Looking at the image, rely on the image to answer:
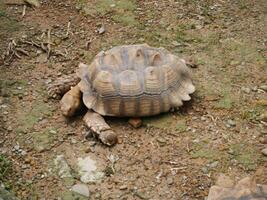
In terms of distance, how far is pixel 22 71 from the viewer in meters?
4.62

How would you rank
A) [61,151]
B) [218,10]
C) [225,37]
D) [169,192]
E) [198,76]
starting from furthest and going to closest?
1. [218,10]
2. [225,37]
3. [198,76]
4. [61,151]
5. [169,192]

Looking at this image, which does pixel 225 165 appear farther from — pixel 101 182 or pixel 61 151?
pixel 61 151

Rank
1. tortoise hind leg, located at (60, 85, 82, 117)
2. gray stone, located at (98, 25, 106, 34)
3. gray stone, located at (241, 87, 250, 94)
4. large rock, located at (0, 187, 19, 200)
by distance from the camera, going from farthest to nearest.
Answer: gray stone, located at (98, 25, 106, 34)
gray stone, located at (241, 87, 250, 94)
tortoise hind leg, located at (60, 85, 82, 117)
large rock, located at (0, 187, 19, 200)

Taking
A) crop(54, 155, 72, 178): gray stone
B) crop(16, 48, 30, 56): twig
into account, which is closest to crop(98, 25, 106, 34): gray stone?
crop(16, 48, 30, 56): twig

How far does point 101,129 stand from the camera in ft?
12.5

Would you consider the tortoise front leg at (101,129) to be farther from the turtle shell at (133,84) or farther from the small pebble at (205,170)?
the small pebble at (205,170)

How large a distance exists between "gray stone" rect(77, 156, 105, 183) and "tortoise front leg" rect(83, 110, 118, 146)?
0.19 m

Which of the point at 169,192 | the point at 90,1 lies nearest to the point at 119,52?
the point at 169,192

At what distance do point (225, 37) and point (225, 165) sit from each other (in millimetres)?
1720

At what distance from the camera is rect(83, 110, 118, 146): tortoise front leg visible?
3.80m

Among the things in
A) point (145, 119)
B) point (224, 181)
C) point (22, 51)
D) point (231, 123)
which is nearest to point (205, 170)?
point (224, 181)

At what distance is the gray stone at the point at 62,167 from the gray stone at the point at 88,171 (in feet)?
0.28

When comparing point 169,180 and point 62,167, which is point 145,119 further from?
point 62,167

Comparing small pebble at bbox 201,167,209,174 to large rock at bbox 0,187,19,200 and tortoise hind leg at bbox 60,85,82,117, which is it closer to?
tortoise hind leg at bbox 60,85,82,117
